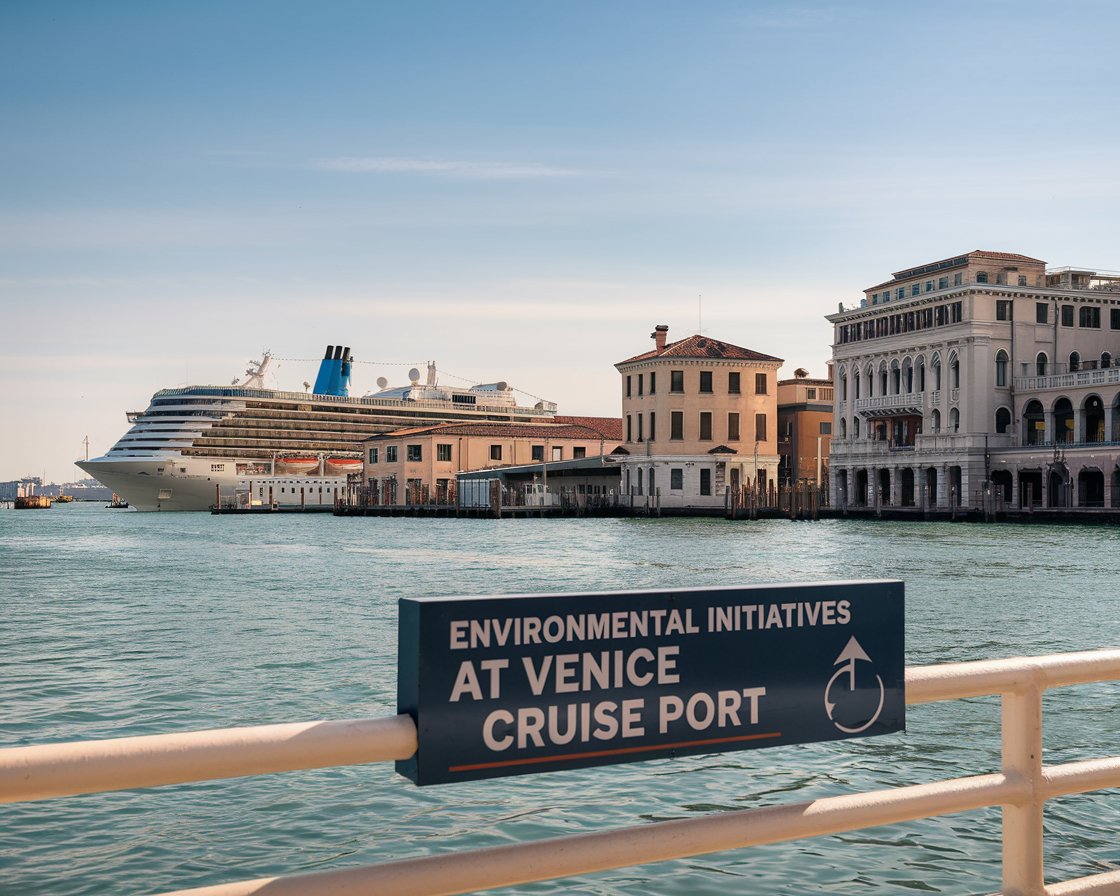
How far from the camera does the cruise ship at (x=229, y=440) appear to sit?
9481 cm

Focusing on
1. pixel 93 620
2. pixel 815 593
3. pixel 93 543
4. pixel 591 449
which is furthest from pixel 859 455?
pixel 815 593

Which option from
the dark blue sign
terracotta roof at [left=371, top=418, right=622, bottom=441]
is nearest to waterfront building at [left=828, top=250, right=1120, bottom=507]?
terracotta roof at [left=371, top=418, right=622, bottom=441]

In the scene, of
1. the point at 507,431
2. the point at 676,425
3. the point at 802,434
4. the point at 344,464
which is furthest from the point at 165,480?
the point at 802,434

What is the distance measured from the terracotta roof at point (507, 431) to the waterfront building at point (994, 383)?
23.6 m

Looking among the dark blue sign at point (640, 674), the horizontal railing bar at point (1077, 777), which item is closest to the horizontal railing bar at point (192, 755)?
the dark blue sign at point (640, 674)

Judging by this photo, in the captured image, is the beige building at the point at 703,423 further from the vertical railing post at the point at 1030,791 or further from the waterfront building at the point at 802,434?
the vertical railing post at the point at 1030,791

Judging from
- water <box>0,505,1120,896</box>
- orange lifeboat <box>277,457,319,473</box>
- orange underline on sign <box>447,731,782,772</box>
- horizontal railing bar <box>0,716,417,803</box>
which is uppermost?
orange lifeboat <box>277,457,319,473</box>

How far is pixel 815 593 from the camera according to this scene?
2967 millimetres

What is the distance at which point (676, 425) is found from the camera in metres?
76.8

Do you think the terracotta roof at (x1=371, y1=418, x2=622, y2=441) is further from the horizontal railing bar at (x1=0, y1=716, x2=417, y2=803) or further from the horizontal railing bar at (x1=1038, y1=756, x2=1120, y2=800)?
the horizontal railing bar at (x1=0, y1=716, x2=417, y2=803)

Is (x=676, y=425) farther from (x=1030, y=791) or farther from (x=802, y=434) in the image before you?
(x=1030, y=791)

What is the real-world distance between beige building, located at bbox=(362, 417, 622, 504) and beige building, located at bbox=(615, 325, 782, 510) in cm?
1159

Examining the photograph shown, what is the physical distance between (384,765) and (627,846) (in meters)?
7.30

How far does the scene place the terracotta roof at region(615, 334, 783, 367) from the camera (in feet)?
252
